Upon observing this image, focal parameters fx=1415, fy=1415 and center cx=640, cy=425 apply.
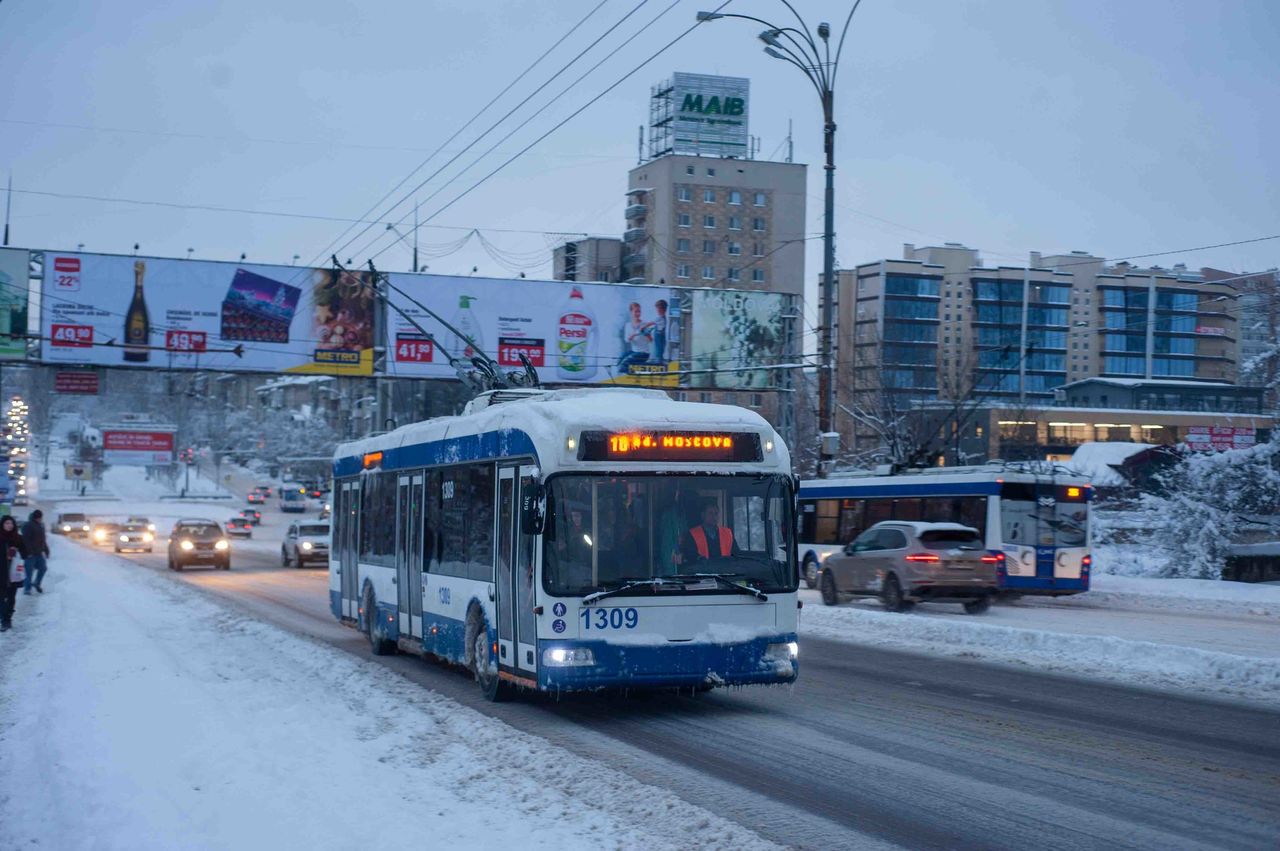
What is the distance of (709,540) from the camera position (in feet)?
41.0

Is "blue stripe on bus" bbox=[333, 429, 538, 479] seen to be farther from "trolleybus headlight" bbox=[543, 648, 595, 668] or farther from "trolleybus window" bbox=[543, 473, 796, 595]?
"trolleybus headlight" bbox=[543, 648, 595, 668]

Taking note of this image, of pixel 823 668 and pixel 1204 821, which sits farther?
pixel 823 668

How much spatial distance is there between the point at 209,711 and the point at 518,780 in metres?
4.14

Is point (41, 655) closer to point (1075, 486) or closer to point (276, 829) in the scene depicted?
point (276, 829)

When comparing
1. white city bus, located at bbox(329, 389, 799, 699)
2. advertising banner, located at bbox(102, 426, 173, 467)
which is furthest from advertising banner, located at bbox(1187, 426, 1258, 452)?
advertising banner, located at bbox(102, 426, 173, 467)

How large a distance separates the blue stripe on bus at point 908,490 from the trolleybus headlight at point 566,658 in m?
17.6

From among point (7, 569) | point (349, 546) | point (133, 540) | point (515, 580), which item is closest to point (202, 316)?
point (133, 540)

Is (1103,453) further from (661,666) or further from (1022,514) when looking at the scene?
(661,666)

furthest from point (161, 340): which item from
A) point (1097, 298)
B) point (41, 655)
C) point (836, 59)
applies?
point (1097, 298)

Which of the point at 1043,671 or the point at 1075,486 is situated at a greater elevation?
the point at 1075,486

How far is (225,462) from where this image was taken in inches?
6083

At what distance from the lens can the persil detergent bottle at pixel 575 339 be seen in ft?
169

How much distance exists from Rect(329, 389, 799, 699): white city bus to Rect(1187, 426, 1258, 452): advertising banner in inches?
1234

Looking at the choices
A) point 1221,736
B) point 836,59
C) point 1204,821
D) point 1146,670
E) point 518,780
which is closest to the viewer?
point 1204,821
